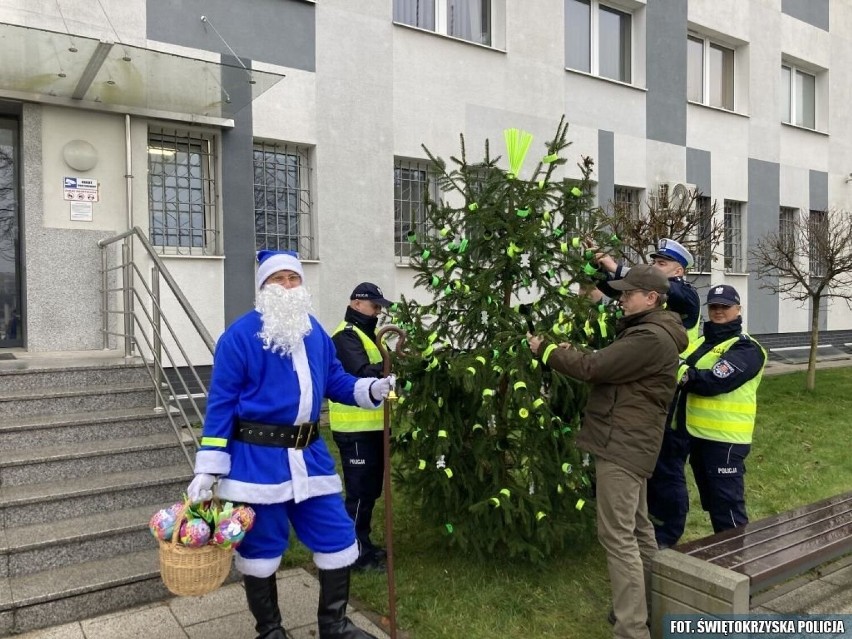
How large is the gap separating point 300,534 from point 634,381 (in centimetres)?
180

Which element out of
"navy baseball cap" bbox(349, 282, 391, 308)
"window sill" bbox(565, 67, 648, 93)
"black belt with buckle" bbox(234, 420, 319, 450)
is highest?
"window sill" bbox(565, 67, 648, 93)

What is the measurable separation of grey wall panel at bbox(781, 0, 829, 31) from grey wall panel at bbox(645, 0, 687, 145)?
396cm

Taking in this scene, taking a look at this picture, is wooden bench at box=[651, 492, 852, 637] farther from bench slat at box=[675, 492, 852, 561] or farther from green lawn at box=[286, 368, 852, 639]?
green lawn at box=[286, 368, 852, 639]

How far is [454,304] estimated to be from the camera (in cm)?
422

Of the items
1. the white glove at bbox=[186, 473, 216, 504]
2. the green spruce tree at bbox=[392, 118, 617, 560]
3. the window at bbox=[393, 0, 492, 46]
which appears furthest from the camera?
the window at bbox=[393, 0, 492, 46]

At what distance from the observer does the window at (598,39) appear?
38.0 ft

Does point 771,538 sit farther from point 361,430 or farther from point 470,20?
point 470,20

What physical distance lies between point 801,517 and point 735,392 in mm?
940

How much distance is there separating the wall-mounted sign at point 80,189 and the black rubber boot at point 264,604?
5.03m

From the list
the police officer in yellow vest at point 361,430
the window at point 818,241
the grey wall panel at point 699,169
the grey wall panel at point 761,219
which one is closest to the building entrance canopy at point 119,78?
the police officer in yellow vest at point 361,430

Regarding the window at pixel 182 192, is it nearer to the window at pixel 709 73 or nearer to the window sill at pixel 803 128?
the window at pixel 709 73

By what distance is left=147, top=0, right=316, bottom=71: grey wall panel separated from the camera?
734 cm

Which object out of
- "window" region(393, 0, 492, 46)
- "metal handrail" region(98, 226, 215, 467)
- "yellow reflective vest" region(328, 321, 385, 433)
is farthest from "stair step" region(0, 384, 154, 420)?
"window" region(393, 0, 492, 46)

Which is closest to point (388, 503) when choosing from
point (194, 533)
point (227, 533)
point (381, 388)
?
point (381, 388)
